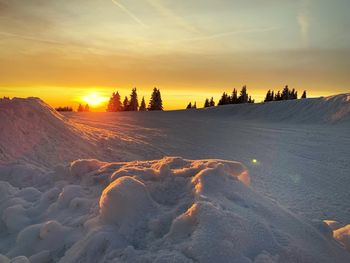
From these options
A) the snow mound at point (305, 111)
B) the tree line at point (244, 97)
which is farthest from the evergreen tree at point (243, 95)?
the snow mound at point (305, 111)

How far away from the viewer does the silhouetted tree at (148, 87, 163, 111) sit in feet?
187

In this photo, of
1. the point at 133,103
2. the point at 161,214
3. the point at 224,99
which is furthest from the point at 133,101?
the point at 161,214

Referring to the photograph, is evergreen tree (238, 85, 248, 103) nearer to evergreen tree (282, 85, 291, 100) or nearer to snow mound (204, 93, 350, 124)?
evergreen tree (282, 85, 291, 100)

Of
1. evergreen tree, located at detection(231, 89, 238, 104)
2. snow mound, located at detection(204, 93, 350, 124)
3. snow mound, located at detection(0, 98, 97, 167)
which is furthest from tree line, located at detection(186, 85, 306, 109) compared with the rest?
snow mound, located at detection(0, 98, 97, 167)

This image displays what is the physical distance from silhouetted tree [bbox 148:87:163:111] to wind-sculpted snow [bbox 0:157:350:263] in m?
52.8

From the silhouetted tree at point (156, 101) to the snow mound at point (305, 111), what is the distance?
79.3 ft

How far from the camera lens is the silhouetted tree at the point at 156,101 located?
56969 millimetres

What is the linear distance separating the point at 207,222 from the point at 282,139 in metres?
12.7

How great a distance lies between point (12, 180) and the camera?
560 cm

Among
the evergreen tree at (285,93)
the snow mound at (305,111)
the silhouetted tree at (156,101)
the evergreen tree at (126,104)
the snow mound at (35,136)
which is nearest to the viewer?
the snow mound at (35,136)

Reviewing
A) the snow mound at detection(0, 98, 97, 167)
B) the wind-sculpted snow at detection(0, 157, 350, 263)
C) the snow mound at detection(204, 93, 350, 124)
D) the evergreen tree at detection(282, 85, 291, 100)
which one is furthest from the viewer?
the evergreen tree at detection(282, 85, 291, 100)

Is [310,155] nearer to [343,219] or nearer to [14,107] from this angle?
[343,219]

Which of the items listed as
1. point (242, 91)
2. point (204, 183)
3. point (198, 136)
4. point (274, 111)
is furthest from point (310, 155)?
point (242, 91)

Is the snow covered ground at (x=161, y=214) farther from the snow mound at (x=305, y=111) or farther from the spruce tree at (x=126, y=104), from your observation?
the spruce tree at (x=126, y=104)
